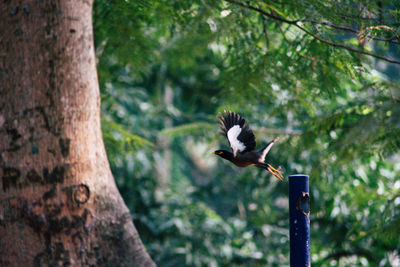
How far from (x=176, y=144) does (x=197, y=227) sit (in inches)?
72.2

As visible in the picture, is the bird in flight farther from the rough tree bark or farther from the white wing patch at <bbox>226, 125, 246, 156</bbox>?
the rough tree bark

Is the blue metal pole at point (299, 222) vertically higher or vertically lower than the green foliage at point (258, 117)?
lower

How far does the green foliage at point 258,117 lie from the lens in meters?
2.10

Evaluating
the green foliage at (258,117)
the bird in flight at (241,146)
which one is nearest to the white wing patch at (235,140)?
the bird in flight at (241,146)

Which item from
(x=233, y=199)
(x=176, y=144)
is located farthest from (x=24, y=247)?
(x=176, y=144)

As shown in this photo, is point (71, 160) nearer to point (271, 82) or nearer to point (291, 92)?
point (271, 82)

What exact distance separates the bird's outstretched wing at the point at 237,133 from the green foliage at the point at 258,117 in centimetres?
54

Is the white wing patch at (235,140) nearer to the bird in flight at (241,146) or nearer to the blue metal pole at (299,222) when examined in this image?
the bird in flight at (241,146)

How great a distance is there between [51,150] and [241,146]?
0.74m

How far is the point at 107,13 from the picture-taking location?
251cm

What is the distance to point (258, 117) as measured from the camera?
4.30 metres

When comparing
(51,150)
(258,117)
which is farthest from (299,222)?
(258,117)

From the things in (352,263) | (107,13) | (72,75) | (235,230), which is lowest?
(352,263)

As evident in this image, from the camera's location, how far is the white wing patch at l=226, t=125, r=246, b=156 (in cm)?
137
